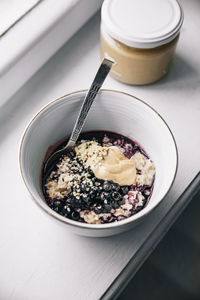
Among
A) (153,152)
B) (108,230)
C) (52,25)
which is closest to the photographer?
(108,230)

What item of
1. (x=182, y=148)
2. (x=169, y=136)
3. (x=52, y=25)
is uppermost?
(x=52, y=25)

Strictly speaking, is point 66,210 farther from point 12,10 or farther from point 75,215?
point 12,10

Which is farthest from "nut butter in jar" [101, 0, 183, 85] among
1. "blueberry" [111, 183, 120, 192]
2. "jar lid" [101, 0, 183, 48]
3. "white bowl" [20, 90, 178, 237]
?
"blueberry" [111, 183, 120, 192]

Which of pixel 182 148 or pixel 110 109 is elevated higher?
pixel 110 109

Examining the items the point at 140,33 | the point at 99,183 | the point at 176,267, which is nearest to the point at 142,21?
the point at 140,33

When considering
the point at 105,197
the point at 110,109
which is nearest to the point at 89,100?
the point at 110,109

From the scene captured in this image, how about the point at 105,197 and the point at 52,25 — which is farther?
the point at 52,25

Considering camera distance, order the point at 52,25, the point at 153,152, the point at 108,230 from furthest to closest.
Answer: the point at 52,25
the point at 153,152
the point at 108,230

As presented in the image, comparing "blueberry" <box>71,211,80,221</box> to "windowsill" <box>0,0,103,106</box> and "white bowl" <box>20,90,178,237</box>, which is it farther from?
"windowsill" <box>0,0,103,106</box>

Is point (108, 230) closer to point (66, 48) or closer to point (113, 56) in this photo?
point (113, 56)
